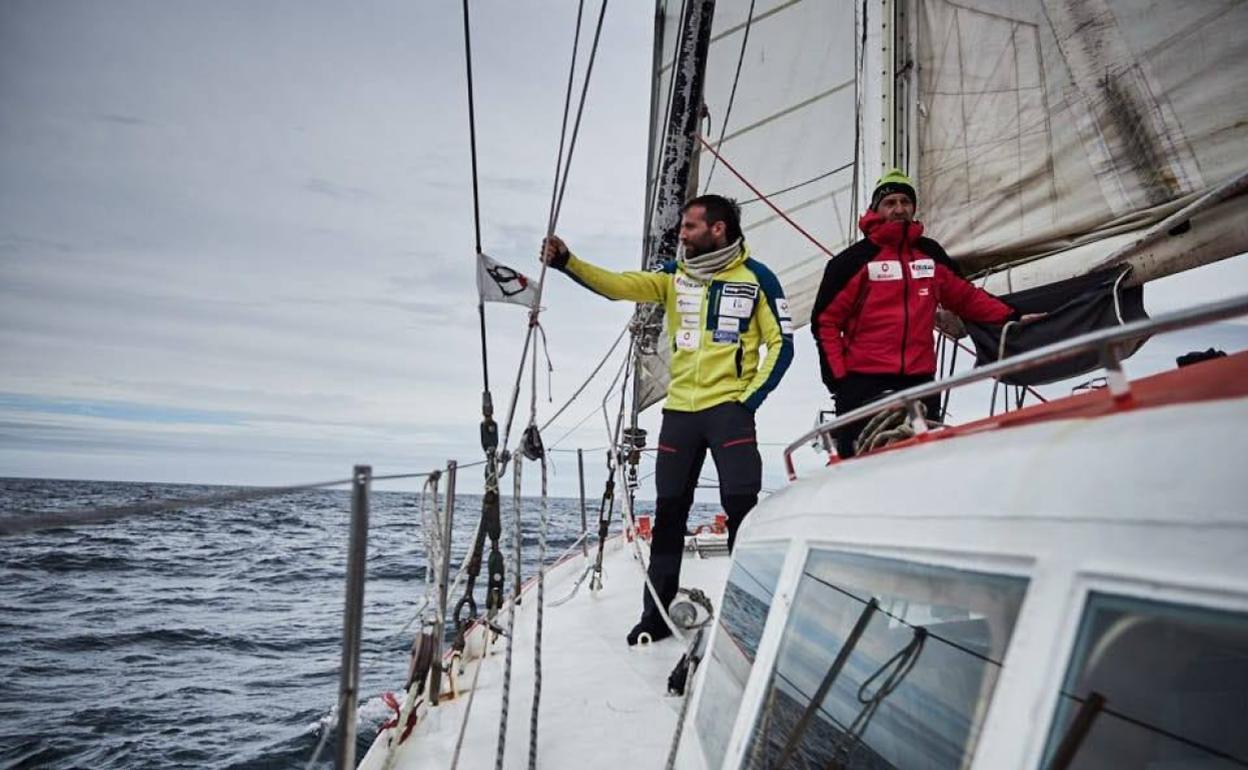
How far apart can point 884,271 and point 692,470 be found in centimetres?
116

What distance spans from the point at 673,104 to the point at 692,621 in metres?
2.57

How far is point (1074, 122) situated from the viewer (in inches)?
139

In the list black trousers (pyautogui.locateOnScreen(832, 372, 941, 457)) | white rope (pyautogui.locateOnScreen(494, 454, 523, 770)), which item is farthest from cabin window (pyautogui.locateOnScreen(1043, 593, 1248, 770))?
black trousers (pyautogui.locateOnScreen(832, 372, 941, 457))

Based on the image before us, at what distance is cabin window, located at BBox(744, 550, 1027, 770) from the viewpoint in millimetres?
894

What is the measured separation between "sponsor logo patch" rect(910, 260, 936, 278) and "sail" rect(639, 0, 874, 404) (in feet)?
9.14

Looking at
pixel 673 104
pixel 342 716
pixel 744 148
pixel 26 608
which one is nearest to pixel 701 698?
pixel 342 716

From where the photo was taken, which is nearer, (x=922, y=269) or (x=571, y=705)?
(x=571, y=705)

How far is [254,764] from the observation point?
15.6ft

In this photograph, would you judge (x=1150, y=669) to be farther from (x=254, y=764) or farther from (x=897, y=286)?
(x=254, y=764)

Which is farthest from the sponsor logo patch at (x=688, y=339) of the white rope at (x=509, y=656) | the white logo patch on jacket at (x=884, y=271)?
the white rope at (x=509, y=656)

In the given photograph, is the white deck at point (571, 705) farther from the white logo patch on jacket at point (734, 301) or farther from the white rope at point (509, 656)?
the white logo patch on jacket at point (734, 301)

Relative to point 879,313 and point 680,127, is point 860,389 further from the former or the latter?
point 680,127

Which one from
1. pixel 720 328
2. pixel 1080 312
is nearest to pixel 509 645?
pixel 720 328

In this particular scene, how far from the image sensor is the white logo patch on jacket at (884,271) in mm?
2906
